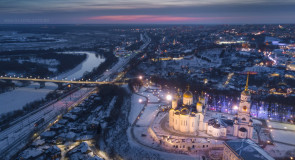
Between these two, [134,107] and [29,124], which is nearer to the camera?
[29,124]

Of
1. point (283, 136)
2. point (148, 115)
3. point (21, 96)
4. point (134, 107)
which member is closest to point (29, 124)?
point (134, 107)

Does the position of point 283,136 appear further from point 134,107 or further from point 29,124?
point 29,124

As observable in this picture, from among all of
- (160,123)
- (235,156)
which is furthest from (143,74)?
(235,156)

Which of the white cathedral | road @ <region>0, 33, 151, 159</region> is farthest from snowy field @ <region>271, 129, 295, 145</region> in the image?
road @ <region>0, 33, 151, 159</region>

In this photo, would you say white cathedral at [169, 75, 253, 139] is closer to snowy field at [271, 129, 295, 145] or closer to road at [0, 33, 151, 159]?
snowy field at [271, 129, 295, 145]

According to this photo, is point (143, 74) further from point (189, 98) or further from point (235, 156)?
point (235, 156)

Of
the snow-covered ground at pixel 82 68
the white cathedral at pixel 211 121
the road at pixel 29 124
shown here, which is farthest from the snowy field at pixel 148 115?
the snow-covered ground at pixel 82 68
